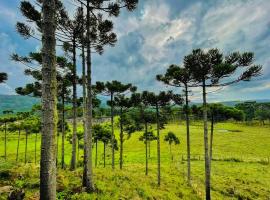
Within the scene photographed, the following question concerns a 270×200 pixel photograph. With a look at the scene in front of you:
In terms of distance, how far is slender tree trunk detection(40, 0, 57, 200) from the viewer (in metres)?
4.87

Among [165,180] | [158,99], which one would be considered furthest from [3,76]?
[165,180]

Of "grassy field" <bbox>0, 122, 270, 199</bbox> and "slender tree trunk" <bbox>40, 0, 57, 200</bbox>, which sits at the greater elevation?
"slender tree trunk" <bbox>40, 0, 57, 200</bbox>

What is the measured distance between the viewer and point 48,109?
497 cm

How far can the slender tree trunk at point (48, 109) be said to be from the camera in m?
4.87

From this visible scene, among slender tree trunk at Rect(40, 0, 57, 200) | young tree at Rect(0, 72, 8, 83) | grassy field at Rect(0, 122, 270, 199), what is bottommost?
grassy field at Rect(0, 122, 270, 199)

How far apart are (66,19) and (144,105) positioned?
18.7 m

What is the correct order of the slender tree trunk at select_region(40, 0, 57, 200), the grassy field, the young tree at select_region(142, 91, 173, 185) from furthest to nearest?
the young tree at select_region(142, 91, 173, 185) < the grassy field < the slender tree trunk at select_region(40, 0, 57, 200)

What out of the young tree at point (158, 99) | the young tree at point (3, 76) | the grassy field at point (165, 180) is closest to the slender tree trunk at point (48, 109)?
the grassy field at point (165, 180)

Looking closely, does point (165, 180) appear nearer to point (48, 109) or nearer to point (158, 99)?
point (158, 99)

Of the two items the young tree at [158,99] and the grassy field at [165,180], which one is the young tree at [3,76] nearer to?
the grassy field at [165,180]

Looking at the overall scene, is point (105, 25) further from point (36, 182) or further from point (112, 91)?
point (112, 91)

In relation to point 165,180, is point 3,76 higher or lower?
higher

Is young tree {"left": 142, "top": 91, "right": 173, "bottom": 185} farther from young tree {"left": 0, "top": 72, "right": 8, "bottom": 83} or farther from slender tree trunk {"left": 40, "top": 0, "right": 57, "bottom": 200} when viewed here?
slender tree trunk {"left": 40, "top": 0, "right": 57, "bottom": 200}

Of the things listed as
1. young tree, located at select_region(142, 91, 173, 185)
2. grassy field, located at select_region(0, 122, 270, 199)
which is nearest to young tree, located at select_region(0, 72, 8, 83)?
grassy field, located at select_region(0, 122, 270, 199)
